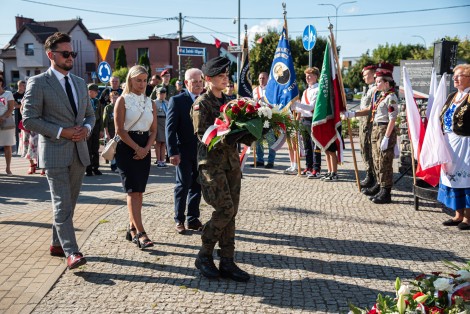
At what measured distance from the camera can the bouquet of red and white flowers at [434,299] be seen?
281 centimetres

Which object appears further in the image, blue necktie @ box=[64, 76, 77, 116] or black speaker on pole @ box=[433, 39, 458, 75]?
black speaker on pole @ box=[433, 39, 458, 75]

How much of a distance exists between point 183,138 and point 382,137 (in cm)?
372

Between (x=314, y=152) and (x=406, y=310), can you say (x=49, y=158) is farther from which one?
(x=314, y=152)

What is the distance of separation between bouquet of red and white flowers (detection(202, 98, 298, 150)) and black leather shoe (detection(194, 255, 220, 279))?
3.91 feet

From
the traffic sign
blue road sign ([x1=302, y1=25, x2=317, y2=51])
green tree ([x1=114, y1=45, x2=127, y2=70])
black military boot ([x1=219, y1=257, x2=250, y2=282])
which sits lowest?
black military boot ([x1=219, y1=257, x2=250, y2=282])

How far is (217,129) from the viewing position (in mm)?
4547

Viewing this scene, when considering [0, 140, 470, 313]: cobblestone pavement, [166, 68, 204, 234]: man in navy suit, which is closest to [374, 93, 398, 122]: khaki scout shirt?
[0, 140, 470, 313]: cobblestone pavement

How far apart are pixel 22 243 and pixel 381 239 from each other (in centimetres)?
452

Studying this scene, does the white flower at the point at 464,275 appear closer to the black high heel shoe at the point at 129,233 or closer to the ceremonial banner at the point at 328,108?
the black high heel shoe at the point at 129,233

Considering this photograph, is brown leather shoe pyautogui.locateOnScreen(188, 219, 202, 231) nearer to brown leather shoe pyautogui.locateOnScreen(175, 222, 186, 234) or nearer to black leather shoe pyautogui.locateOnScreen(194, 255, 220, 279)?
brown leather shoe pyautogui.locateOnScreen(175, 222, 186, 234)

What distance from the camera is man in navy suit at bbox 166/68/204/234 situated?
6.05m

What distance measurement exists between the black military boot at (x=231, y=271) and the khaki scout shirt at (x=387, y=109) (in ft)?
14.3

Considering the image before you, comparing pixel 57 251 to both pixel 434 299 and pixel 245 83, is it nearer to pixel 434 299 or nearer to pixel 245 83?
pixel 434 299

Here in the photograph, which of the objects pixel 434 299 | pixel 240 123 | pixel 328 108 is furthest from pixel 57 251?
pixel 328 108
